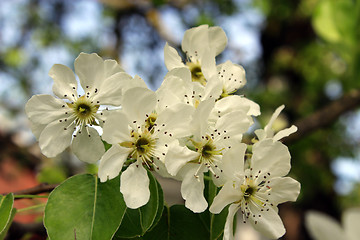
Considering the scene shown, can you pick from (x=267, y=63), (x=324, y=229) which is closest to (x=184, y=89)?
(x=324, y=229)

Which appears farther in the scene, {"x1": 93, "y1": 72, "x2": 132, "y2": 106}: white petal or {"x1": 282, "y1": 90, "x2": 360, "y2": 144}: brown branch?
{"x1": 282, "y1": 90, "x2": 360, "y2": 144}: brown branch

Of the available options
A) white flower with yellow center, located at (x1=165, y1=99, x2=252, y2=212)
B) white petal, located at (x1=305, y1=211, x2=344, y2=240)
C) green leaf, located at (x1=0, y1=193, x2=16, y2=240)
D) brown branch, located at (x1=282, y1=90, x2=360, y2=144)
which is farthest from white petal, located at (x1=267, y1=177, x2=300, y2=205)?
brown branch, located at (x1=282, y1=90, x2=360, y2=144)

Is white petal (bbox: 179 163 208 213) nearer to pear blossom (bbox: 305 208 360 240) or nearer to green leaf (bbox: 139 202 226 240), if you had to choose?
green leaf (bbox: 139 202 226 240)

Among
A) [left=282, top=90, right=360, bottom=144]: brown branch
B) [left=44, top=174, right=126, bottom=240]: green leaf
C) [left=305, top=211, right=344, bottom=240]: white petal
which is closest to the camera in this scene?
[left=44, top=174, right=126, bottom=240]: green leaf

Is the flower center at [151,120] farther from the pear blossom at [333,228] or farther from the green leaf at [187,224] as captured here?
the pear blossom at [333,228]

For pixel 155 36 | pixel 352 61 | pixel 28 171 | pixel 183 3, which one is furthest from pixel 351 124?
pixel 28 171

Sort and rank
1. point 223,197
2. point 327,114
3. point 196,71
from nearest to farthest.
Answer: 1. point 223,197
2. point 196,71
3. point 327,114

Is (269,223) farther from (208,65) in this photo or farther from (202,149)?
(208,65)
